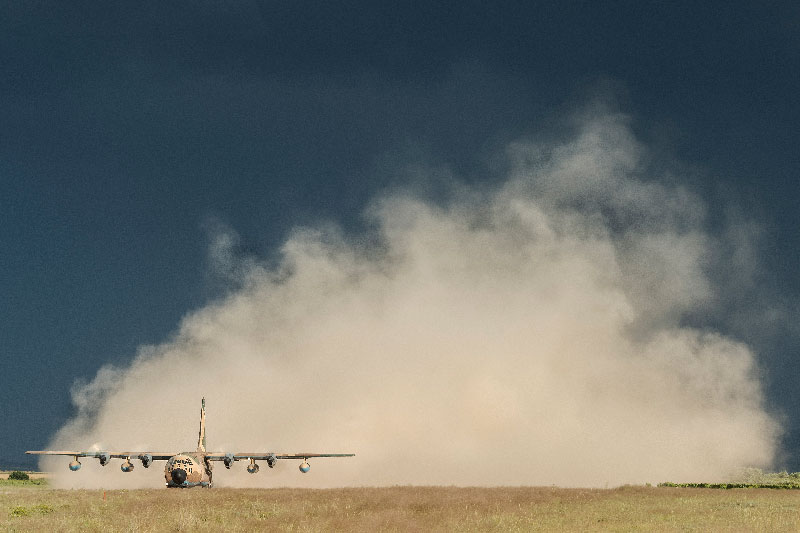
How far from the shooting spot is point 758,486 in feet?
249

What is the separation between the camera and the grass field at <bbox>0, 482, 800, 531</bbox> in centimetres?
3678

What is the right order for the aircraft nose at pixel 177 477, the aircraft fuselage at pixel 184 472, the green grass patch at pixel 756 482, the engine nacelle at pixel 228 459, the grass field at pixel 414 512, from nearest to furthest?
the grass field at pixel 414 512
the aircraft nose at pixel 177 477
the aircraft fuselage at pixel 184 472
the green grass patch at pixel 756 482
the engine nacelle at pixel 228 459

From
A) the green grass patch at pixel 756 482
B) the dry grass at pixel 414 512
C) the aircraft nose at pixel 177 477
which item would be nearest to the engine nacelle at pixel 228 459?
the aircraft nose at pixel 177 477

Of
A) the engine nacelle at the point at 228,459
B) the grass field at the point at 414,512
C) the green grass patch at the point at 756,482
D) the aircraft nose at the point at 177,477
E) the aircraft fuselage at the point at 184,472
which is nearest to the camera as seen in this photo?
the grass field at the point at 414,512

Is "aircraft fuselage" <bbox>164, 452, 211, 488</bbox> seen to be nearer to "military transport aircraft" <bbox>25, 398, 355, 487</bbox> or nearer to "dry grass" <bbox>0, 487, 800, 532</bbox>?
"military transport aircraft" <bbox>25, 398, 355, 487</bbox>

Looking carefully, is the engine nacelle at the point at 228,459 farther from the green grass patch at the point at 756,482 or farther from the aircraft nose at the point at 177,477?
the green grass patch at the point at 756,482

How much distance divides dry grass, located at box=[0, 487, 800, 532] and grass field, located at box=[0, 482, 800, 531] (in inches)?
2.8

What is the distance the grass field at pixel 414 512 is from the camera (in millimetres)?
36781

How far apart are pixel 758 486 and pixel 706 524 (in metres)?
48.0

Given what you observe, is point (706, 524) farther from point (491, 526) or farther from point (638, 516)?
point (491, 526)

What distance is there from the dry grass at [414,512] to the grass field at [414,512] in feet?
0.23

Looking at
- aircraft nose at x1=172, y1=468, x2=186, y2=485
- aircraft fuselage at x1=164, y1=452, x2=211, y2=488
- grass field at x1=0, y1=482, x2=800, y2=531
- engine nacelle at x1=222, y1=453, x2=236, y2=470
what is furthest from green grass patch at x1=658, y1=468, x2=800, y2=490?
aircraft nose at x1=172, y1=468, x2=186, y2=485

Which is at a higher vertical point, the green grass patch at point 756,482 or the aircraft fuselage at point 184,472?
the aircraft fuselage at point 184,472

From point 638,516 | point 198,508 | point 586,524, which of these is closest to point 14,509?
point 198,508
